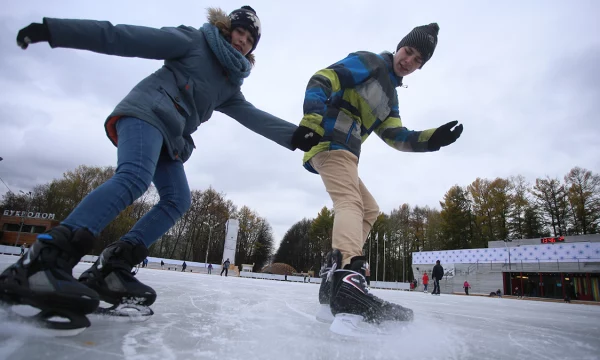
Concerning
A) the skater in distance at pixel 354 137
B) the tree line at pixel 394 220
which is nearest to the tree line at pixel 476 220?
the tree line at pixel 394 220

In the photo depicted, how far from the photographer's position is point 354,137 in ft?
5.96

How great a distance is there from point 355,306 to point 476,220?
110 feet

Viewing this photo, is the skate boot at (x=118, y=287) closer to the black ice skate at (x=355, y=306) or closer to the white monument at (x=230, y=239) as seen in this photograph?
the black ice skate at (x=355, y=306)

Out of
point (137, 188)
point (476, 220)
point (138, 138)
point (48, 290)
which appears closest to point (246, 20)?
point (138, 138)

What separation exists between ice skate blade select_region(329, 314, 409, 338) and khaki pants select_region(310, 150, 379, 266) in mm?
278

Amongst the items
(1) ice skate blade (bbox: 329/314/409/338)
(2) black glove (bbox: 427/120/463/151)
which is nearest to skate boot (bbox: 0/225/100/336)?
(1) ice skate blade (bbox: 329/314/409/338)

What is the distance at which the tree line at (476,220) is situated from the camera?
25219 millimetres

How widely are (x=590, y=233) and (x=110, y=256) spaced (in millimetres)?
32608

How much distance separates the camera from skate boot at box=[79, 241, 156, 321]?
1.17m

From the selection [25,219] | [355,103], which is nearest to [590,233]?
[355,103]

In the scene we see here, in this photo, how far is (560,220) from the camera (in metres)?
26.2

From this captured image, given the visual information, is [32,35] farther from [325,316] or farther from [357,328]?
[325,316]

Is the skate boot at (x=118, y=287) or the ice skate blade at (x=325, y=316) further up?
the skate boot at (x=118, y=287)

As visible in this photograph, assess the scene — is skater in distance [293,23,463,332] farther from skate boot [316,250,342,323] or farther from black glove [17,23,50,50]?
black glove [17,23,50,50]
